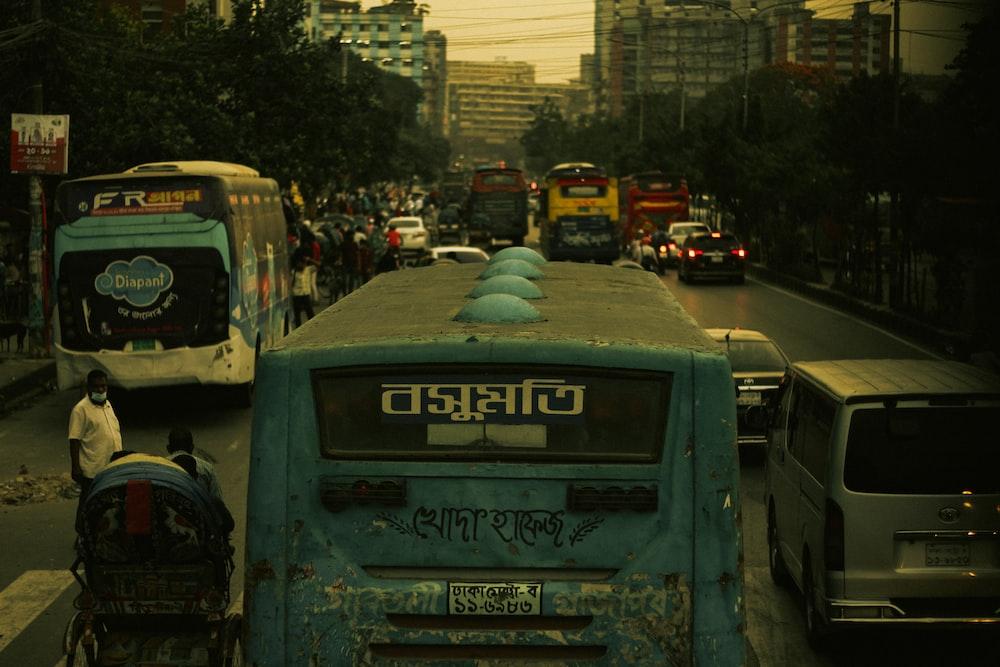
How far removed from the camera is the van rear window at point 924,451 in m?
8.71

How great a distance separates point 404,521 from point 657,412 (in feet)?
3.21

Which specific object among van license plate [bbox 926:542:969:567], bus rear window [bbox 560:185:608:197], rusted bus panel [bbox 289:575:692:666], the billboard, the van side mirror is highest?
bus rear window [bbox 560:185:608:197]

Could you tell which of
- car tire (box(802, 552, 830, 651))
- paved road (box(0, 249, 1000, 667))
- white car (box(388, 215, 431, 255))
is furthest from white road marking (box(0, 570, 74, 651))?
white car (box(388, 215, 431, 255))

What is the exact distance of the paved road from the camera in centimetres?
966

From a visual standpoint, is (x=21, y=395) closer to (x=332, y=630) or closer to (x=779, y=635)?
(x=779, y=635)

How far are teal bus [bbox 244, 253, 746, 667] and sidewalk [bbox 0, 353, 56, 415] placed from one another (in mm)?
16357

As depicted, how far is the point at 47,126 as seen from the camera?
81.6 feet

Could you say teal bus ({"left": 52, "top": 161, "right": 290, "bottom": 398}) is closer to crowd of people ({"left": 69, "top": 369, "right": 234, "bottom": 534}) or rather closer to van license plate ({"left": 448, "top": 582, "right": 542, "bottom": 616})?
crowd of people ({"left": 69, "top": 369, "right": 234, "bottom": 534})

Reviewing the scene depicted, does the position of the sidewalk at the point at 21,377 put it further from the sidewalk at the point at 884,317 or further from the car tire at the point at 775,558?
the sidewalk at the point at 884,317

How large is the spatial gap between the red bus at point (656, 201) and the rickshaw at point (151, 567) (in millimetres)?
59544

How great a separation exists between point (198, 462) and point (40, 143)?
18.0 meters

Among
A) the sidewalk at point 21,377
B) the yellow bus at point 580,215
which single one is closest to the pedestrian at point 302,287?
the sidewalk at point 21,377

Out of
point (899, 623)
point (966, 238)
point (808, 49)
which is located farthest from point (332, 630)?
point (808, 49)

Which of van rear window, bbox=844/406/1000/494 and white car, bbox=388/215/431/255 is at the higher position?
white car, bbox=388/215/431/255
